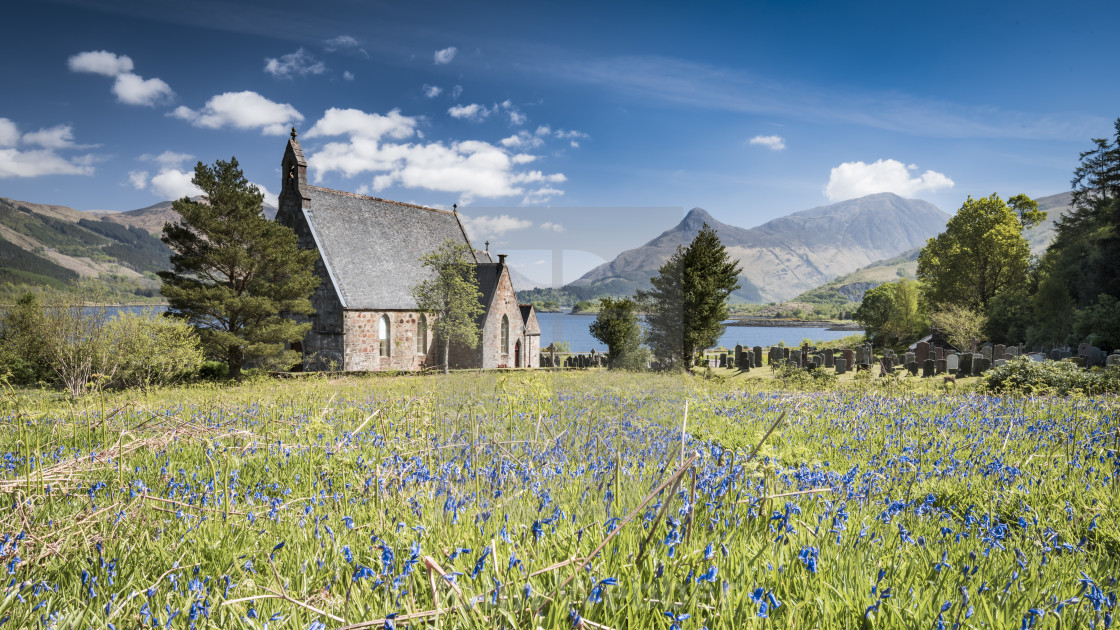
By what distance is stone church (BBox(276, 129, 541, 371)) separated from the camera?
29.2m

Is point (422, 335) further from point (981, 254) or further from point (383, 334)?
point (981, 254)

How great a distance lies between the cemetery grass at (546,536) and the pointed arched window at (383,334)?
84.9 ft

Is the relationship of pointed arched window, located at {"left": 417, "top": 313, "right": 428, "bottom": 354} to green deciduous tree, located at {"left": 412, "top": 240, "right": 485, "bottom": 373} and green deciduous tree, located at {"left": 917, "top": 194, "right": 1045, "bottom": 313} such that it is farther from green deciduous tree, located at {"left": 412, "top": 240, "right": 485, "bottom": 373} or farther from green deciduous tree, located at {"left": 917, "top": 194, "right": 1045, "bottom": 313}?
green deciduous tree, located at {"left": 917, "top": 194, "right": 1045, "bottom": 313}

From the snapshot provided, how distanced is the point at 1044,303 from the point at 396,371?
37.5 metres

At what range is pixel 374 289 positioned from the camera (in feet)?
102

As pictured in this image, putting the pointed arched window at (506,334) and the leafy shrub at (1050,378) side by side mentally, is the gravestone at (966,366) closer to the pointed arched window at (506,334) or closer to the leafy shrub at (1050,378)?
the leafy shrub at (1050,378)

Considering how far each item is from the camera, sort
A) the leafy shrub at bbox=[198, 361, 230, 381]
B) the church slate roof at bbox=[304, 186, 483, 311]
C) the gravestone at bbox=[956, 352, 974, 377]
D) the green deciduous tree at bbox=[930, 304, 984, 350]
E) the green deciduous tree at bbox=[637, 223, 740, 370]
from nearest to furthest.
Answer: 1. the gravestone at bbox=[956, 352, 974, 377]
2. the leafy shrub at bbox=[198, 361, 230, 381]
3. the green deciduous tree at bbox=[637, 223, 740, 370]
4. the church slate roof at bbox=[304, 186, 483, 311]
5. the green deciduous tree at bbox=[930, 304, 984, 350]

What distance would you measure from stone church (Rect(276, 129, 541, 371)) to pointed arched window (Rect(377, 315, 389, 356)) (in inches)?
2.3

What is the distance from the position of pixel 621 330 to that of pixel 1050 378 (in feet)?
81.3

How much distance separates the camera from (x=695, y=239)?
26031 mm

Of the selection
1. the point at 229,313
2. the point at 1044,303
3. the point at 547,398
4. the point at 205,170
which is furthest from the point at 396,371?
the point at 1044,303

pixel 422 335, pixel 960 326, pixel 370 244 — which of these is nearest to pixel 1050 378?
pixel 960 326

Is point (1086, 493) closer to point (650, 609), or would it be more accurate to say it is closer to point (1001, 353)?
point (650, 609)

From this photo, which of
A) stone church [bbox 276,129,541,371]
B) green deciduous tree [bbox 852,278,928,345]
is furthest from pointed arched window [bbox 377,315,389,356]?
green deciduous tree [bbox 852,278,928,345]
